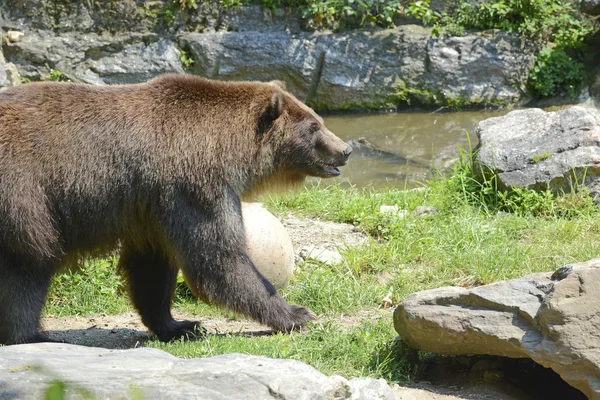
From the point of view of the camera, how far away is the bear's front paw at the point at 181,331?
7113mm

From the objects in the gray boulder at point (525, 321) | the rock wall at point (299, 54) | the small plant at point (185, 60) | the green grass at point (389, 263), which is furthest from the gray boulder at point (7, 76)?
the gray boulder at point (525, 321)

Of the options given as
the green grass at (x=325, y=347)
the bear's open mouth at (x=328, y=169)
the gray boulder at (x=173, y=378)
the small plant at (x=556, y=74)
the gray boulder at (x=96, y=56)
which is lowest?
the gray boulder at (x=96, y=56)

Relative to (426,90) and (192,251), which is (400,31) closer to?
(426,90)

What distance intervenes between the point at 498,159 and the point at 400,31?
809 centimetres

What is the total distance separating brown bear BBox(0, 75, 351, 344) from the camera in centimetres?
618

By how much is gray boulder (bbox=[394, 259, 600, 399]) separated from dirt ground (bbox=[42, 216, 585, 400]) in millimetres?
294

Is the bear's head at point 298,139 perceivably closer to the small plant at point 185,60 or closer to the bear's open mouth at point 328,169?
the bear's open mouth at point 328,169

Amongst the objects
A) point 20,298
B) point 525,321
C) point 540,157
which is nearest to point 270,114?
point 20,298

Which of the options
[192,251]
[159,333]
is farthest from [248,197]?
[159,333]

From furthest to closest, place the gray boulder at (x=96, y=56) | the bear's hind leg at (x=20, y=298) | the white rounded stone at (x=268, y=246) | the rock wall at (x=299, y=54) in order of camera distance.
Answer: the rock wall at (x=299, y=54) → the gray boulder at (x=96, y=56) → the white rounded stone at (x=268, y=246) → the bear's hind leg at (x=20, y=298)

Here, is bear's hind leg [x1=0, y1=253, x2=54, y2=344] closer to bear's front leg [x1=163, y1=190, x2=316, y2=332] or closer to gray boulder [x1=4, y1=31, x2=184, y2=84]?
bear's front leg [x1=163, y1=190, x2=316, y2=332]

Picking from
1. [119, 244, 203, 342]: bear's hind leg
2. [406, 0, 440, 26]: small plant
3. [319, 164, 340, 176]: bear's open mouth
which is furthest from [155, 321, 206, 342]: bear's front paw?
[406, 0, 440, 26]: small plant

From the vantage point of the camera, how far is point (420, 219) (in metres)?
9.24

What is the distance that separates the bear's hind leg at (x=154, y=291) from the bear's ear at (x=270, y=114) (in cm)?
141
